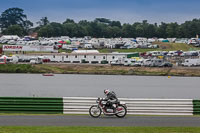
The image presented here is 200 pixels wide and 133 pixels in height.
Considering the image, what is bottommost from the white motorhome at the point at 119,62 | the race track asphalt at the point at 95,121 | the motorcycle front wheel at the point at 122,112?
the race track asphalt at the point at 95,121

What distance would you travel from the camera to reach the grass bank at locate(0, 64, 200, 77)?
86125mm

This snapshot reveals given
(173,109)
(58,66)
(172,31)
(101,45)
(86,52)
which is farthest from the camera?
(172,31)

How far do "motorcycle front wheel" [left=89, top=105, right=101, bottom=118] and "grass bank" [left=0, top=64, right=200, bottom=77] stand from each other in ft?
201

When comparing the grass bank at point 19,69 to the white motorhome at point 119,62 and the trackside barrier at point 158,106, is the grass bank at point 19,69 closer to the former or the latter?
the white motorhome at point 119,62

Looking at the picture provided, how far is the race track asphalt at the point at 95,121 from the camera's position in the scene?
22.3 meters

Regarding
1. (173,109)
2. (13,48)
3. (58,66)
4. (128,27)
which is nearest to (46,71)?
(58,66)

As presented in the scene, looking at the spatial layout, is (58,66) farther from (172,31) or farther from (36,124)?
(172,31)

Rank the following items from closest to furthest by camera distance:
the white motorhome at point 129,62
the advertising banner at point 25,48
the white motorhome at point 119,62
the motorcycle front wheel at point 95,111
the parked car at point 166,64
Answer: the motorcycle front wheel at point 95,111
the parked car at point 166,64
the white motorhome at point 129,62
the white motorhome at point 119,62
the advertising banner at point 25,48

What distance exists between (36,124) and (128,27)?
6406 inches

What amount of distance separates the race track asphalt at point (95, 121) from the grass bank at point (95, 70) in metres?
61.0

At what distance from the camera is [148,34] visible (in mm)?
176625

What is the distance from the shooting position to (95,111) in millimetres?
24891

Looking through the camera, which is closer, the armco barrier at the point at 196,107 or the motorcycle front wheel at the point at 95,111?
the motorcycle front wheel at the point at 95,111

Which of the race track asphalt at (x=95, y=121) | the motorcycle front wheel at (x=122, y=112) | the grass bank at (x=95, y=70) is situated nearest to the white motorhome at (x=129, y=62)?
the grass bank at (x=95, y=70)
